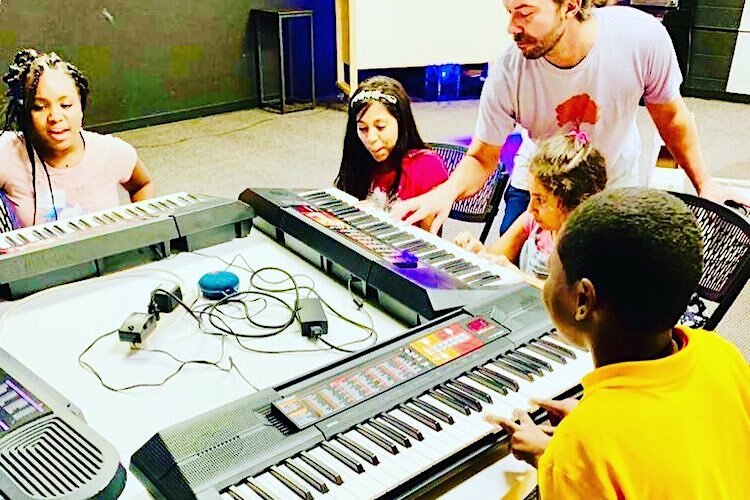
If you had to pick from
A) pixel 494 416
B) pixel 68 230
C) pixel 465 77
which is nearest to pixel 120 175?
pixel 68 230

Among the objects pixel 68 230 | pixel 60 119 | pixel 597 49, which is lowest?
pixel 68 230

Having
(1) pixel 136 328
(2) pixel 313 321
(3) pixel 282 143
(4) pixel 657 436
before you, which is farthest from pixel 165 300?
(3) pixel 282 143

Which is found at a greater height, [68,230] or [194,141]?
[68,230]

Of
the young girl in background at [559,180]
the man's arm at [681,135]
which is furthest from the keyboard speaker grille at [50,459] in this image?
the man's arm at [681,135]

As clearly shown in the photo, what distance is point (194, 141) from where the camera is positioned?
501 cm

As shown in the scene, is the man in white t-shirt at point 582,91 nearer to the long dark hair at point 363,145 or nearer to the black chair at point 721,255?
the black chair at point 721,255

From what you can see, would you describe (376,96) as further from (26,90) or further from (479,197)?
(26,90)

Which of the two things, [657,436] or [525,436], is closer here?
[657,436]

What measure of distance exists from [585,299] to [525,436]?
235 millimetres

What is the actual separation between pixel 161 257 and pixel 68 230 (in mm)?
222

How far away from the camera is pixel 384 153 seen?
7.66 ft

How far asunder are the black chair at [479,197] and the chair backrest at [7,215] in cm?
131

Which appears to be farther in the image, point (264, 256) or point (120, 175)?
point (120, 175)

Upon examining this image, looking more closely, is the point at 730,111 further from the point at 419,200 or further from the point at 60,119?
the point at 60,119
